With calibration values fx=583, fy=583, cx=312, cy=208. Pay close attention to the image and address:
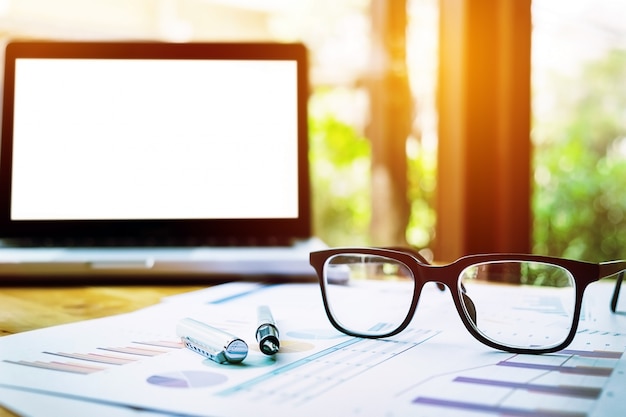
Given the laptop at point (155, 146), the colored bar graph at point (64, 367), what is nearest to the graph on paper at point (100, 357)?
the colored bar graph at point (64, 367)

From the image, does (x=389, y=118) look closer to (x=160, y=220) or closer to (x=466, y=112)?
(x=466, y=112)

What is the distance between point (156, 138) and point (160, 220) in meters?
0.13

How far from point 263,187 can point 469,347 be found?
487 millimetres

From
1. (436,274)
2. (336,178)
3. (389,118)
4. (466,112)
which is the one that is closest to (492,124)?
(466,112)

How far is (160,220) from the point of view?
892mm

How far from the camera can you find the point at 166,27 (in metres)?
2.52

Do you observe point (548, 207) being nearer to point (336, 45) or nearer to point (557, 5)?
point (557, 5)

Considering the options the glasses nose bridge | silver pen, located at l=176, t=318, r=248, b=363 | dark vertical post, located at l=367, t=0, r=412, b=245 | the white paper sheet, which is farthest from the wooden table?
dark vertical post, located at l=367, t=0, r=412, b=245

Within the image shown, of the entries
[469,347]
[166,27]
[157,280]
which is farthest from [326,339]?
[166,27]

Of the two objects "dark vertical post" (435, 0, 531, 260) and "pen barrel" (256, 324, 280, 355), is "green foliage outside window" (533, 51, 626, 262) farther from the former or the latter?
"pen barrel" (256, 324, 280, 355)

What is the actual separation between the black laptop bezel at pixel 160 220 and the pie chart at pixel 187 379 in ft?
1.61

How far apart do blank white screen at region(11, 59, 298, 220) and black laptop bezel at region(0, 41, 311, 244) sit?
0.01 m

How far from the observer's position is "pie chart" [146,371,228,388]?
0.39 m

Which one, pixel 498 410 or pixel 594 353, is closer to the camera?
pixel 498 410
